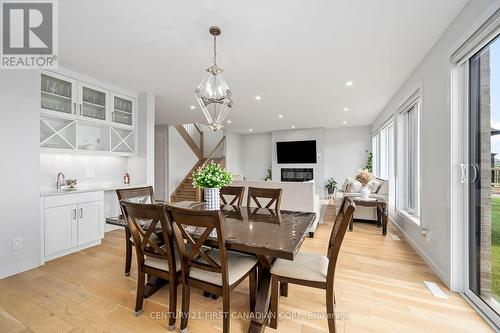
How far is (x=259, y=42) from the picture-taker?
7.95 feet

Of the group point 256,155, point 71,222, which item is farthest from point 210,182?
point 256,155

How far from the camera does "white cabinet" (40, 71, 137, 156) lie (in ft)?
9.71

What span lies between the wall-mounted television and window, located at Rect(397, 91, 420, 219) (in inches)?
158

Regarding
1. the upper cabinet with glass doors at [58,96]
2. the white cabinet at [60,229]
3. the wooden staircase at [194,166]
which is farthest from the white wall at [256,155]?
the white cabinet at [60,229]

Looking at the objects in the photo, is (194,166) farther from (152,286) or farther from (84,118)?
(152,286)

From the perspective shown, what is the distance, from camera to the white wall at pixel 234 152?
854 centimetres

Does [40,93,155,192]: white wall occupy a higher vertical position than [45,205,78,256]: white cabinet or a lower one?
higher

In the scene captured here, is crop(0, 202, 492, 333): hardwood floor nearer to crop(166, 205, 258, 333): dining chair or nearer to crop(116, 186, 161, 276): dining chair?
crop(116, 186, 161, 276): dining chair

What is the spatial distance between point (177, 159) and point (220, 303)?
243 inches

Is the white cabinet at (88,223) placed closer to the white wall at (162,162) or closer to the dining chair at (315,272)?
the dining chair at (315,272)

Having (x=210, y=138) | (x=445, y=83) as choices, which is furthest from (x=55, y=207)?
(x=210, y=138)

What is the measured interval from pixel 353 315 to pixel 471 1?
9.19ft

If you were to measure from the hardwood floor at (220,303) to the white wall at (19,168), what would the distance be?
0.26m

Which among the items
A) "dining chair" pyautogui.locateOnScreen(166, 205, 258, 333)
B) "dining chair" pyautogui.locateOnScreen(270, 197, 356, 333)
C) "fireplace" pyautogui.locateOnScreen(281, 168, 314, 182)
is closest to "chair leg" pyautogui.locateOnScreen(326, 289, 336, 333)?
"dining chair" pyautogui.locateOnScreen(270, 197, 356, 333)
